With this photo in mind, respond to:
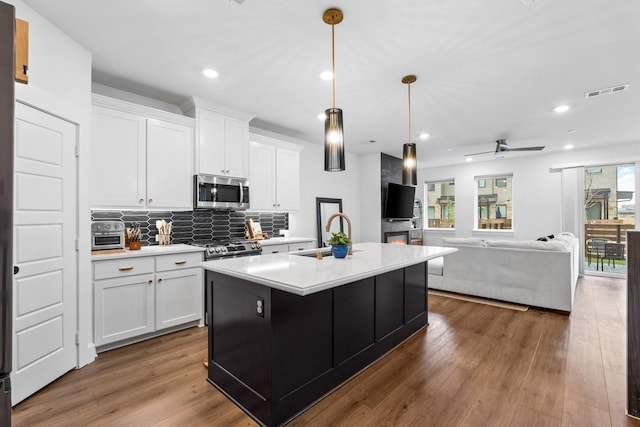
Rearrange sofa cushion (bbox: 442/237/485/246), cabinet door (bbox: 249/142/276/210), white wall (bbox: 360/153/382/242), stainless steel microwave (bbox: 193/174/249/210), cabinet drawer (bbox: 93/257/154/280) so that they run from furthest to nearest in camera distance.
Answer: white wall (bbox: 360/153/382/242) → sofa cushion (bbox: 442/237/485/246) → cabinet door (bbox: 249/142/276/210) → stainless steel microwave (bbox: 193/174/249/210) → cabinet drawer (bbox: 93/257/154/280)

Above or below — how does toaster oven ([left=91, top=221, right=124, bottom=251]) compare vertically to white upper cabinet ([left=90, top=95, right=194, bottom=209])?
below

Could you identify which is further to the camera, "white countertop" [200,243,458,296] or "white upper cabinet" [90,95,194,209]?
"white upper cabinet" [90,95,194,209]

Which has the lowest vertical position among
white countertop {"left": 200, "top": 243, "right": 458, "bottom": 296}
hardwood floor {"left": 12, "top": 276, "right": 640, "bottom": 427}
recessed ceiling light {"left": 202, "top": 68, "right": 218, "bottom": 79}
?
hardwood floor {"left": 12, "top": 276, "right": 640, "bottom": 427}

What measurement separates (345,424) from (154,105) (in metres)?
3.86

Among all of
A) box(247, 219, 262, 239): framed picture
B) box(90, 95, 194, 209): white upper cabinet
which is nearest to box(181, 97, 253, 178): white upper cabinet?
box(90, 95, 194, 209): white upper cabinet

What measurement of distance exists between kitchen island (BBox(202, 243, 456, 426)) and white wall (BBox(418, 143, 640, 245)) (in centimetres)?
575

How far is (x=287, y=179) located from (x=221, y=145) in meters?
1.27

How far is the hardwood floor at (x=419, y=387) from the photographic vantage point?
6.18 feet

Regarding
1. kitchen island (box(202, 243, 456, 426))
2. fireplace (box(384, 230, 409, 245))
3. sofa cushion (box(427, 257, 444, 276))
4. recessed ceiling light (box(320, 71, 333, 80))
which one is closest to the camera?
kitchen island (box(202, 243, 456, 426))

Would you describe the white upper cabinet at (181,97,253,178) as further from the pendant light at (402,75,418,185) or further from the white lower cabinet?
the pendant light at (402,75,418,185)

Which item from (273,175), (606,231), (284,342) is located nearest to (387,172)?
(273,175)

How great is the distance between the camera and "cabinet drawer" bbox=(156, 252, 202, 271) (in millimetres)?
3059

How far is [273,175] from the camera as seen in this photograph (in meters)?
4.61

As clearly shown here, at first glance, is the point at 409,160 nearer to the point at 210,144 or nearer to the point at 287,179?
the point at 287,179
